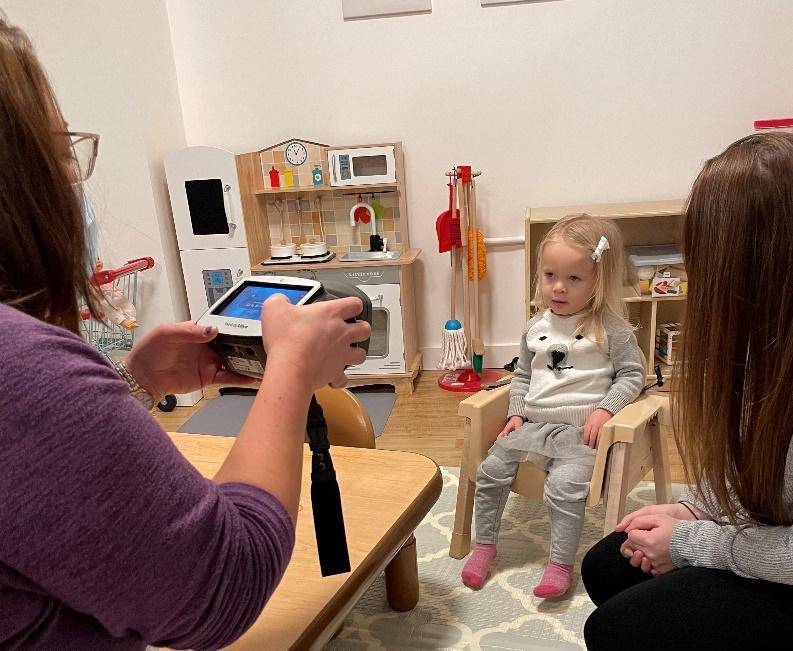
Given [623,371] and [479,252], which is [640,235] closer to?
[479,252]

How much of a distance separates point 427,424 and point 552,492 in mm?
1093

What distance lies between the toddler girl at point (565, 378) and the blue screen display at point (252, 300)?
105 centimetres

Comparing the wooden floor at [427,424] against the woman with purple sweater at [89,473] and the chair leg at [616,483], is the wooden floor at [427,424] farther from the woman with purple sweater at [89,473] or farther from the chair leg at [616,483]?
the woman with purple sweater at [89,473]

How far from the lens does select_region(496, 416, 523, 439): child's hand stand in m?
1.81

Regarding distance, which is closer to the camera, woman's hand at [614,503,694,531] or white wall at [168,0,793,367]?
woman's hand at [614,503,694,531]

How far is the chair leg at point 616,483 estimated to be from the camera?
61.6 inches

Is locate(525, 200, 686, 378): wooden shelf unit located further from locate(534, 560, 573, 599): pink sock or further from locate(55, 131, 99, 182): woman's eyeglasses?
locate(55, 131, 99, 182): woman's eyeglasses

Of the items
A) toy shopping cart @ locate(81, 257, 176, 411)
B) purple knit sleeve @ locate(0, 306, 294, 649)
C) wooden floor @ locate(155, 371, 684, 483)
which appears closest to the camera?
purple knit sleeve @ locate(0, 306, 294, 649)

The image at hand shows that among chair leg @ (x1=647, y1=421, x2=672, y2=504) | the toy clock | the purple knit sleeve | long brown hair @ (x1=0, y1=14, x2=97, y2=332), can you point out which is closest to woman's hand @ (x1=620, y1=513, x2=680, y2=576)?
chair leg @ (x1=647, y1=421, x2=672, y2=504)

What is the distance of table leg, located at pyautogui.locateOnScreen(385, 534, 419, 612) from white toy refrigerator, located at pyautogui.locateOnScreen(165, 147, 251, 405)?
5.76 feet

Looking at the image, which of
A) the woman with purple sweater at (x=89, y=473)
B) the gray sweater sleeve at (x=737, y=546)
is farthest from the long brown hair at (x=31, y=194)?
the gray sweater sleeve at (x=737, y=546)

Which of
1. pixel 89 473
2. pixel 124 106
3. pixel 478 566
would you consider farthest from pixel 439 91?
pixel 89 473

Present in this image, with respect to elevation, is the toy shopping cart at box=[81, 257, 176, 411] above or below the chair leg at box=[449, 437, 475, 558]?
above

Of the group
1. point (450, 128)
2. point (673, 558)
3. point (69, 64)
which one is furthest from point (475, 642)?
point (69, 64)
